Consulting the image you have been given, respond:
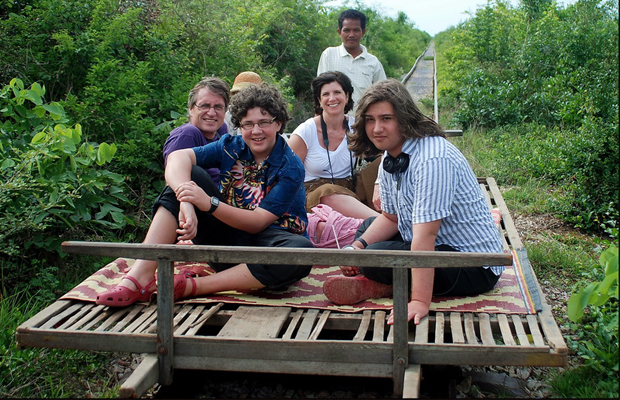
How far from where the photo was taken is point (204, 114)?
176 inches

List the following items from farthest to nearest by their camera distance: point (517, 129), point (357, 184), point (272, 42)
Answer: point (272, 42) → point (517, 129) → point (357, 184)

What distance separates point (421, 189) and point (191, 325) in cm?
138

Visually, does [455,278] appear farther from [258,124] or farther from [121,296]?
[121,296]

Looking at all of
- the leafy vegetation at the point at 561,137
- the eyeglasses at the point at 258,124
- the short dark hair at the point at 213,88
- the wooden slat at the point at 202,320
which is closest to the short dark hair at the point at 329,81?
the short dark hair at the point at 213,88

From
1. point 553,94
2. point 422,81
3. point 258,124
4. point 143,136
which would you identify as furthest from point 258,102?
point 422,81

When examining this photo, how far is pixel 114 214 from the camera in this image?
4594mm

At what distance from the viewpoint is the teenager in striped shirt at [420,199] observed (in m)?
3.15

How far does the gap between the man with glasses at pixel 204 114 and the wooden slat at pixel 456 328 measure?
2.14 metres

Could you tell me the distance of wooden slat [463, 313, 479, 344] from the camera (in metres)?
2.96

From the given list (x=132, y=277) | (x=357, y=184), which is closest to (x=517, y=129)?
(x=357, y=184)

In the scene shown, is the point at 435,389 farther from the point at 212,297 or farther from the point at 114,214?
the point at 114,214

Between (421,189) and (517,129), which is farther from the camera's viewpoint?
(517,129)

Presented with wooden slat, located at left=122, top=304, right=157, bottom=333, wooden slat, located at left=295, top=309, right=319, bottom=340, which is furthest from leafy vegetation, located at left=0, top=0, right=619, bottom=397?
wooden slat, located at left=295, top=309, right=319, bottom=340

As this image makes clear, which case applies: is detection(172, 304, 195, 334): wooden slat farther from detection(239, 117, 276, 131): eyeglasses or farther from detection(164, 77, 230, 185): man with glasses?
detection(164, 77, 230, 185): man with glasses
